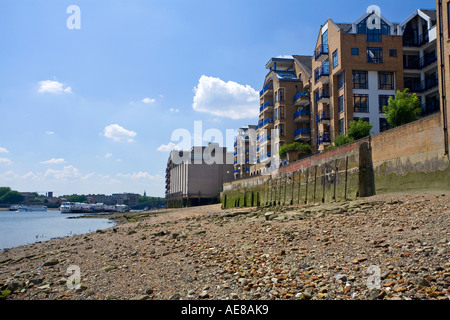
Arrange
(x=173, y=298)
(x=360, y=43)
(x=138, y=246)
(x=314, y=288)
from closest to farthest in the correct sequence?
(x=314, y=288) < (x=173, y=298) < (x=138, y=246) < (x=360, y=43)

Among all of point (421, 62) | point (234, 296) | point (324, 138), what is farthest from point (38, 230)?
point (421, 62)

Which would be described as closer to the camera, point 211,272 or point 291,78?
point 211,272

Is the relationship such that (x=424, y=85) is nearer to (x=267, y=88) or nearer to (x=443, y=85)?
(x=267, y=88)

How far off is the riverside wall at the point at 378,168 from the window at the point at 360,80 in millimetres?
14775

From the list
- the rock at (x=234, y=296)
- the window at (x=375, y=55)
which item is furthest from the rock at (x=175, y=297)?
the window at (x=375, y=55)

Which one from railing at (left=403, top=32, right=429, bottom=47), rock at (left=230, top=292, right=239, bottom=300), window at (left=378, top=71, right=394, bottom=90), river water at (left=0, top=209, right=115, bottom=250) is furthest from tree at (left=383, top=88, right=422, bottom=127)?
river water at (left=0, top=209, right=115, bottom=250)

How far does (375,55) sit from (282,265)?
4379 centimetres

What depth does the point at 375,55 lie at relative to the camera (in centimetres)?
4706

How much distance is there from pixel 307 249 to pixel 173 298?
4.23 metres

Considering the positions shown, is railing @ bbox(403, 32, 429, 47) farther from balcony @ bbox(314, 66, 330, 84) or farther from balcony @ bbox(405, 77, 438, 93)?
balcony @ bbox(314, 66, 330, 84)

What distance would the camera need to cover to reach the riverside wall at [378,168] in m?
20.2
